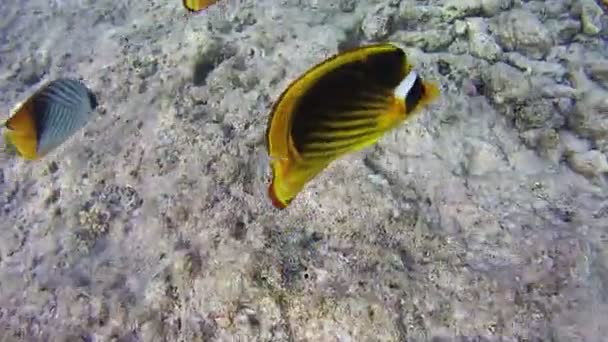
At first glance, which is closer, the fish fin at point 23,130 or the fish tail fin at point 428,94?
the fish tail fin at point 428,94

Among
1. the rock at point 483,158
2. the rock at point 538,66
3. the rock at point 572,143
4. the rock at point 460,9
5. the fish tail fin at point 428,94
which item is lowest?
the rock at point 572,143

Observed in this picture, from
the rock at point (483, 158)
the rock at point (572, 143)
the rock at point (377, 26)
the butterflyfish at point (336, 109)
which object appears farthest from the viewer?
the rock at point (377, 26)

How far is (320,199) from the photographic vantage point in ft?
7.62

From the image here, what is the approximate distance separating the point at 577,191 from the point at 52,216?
2720 mm

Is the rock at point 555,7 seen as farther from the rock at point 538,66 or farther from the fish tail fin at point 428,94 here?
the fish tail fin at point 428,94

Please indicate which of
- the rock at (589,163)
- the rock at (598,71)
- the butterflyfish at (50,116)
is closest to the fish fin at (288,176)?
the butterflyfish at (50,116)

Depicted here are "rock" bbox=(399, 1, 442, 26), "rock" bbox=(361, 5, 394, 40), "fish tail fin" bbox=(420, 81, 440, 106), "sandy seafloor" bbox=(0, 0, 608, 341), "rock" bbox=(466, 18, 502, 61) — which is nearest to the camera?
"fish tail fin" bbox=(420, 81, 440, 106)

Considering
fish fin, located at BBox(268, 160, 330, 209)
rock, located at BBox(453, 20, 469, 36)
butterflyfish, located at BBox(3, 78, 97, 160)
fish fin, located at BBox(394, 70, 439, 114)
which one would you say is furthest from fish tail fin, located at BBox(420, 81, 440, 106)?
rock, located at BBox(453, 20, 469, 36)

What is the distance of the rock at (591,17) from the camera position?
376cm

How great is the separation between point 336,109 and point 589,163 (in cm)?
197

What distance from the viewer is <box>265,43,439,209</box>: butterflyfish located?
47.1 inches

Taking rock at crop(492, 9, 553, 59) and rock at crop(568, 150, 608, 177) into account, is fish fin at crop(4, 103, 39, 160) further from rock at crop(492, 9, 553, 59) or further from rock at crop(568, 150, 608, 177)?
rock at crop(492, 9, 553, 59)

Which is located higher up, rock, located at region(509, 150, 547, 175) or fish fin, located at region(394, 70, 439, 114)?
fish fin, located at region(394, 70, 439, 114)

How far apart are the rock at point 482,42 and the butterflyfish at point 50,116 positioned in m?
2.48
